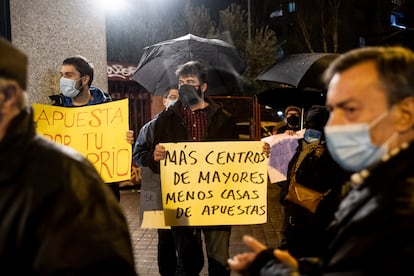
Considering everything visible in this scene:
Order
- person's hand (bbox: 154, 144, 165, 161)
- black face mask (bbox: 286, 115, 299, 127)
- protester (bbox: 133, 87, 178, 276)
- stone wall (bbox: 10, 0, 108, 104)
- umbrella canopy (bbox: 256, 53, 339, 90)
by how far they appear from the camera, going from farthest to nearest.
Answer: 1. black face mask (bbox: 286, 115, 299, 127)
2. umbrella canopy (bbox: 256, 53, 339, 90)
3. stone wall (bbox: 10, 0, 108, 104)
4. protester (bbox: 133, 87, 178, 276)
5. person's hand (bbox: 154, 144, 165, 161)

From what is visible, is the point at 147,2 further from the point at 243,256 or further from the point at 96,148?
the point at 243,256

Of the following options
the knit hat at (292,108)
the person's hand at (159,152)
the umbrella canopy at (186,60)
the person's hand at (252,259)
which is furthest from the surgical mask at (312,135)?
the person's hand at (252,259)

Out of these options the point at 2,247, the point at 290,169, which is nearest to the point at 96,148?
the point at 290,169

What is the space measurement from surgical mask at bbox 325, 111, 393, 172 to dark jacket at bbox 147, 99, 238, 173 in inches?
88.9

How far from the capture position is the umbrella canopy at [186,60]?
5645 millimetres

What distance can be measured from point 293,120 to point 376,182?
3.44m

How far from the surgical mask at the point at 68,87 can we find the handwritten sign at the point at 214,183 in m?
0.92

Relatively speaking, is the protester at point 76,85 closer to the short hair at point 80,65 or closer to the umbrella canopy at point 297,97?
the short hair at point 80,65

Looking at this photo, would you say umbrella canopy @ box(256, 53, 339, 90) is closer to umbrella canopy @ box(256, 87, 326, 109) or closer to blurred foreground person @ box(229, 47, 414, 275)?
umbrella canopy @ box(256, 87, 326, 109)

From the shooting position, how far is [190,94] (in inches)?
161

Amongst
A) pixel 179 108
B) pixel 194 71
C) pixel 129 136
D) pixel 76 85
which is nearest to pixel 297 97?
pixel 194 71

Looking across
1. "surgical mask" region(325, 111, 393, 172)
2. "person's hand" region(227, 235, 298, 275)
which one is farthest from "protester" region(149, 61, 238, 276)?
"surgical mask" region(325, 111, 393, 172)

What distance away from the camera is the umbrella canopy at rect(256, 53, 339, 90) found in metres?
4.86

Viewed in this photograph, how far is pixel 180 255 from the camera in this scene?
13.5 ft
